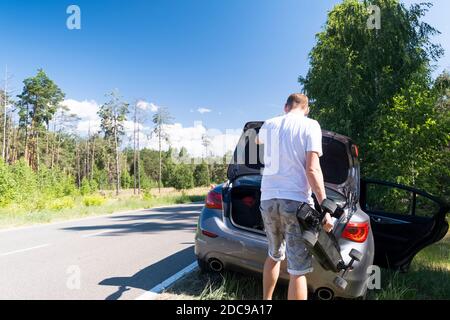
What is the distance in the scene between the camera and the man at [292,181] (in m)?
2.77

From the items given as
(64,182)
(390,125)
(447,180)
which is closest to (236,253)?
(390,125)

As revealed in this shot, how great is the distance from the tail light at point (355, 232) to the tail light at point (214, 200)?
1.48 meters

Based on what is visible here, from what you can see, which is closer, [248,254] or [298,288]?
[298,288]

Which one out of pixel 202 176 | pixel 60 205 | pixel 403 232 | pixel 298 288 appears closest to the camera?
pixel 298 288

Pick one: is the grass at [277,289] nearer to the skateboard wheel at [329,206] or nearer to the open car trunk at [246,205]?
the open car trunk at [246,205]

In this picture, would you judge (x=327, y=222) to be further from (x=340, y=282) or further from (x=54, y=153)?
(x=54, y=153)

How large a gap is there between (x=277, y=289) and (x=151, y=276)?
1.88 metres

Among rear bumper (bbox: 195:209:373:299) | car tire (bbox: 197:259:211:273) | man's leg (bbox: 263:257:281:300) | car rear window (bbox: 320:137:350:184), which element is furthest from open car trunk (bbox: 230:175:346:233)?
man's leg (bbox: 263:257:281:300)

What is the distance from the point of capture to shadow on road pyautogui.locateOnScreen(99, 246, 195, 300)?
424 centimetres

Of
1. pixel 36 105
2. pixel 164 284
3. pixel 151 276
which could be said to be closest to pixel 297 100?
pixel 164 284

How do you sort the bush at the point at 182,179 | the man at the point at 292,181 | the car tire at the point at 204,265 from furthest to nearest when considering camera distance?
the bush at the point at 182,179 < the car tire at the point at 204,265 < the man at the point at 292,181

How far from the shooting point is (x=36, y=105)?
51.9 meters

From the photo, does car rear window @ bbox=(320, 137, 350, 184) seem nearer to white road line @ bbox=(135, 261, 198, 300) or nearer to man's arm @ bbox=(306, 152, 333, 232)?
man's arm @ bbox=(306, 152, 333, 232)

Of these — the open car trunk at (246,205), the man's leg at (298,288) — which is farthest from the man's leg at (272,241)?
the open car trunk at (246,205)
